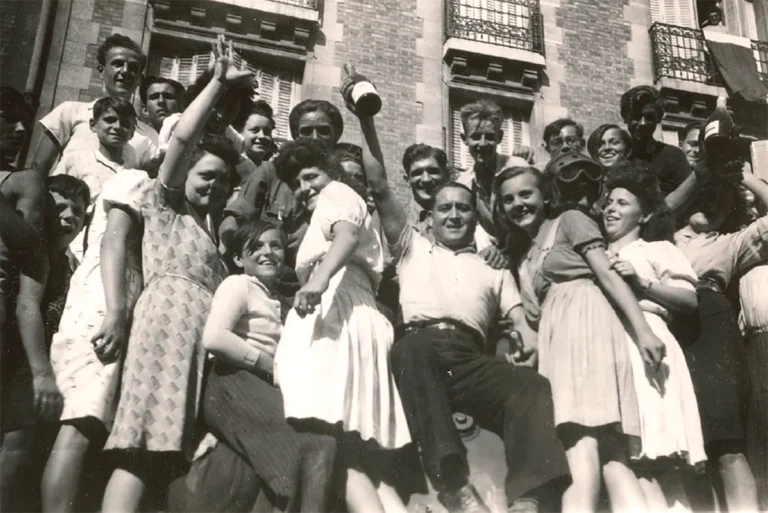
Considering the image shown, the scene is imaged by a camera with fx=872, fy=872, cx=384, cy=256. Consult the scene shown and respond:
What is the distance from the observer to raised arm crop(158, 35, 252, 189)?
4.92m

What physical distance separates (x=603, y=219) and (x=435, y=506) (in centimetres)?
237

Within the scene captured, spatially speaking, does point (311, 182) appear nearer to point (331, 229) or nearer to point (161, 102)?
point (331, 229)

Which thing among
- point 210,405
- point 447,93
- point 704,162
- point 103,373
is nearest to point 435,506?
point 210,405

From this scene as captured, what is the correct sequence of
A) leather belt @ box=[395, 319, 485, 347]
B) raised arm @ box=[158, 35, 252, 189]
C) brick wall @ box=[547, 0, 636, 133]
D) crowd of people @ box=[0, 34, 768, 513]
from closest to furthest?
crowd of people @ box=[0, 34, 768, 513]
raised arm @ box=[158, 35, 252, 189]
leather belt @ box=[395, 319, 485, 347]
brick wall @ box=[547, 0, 636, 133]

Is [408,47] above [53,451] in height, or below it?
above

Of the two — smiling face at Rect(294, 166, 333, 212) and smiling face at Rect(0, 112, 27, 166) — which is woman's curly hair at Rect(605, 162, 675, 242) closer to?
smiling face at Rect(294, 166, 333, 212)

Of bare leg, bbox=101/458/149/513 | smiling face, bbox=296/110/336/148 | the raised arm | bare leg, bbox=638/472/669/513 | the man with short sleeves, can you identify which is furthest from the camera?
the man with short sleeves

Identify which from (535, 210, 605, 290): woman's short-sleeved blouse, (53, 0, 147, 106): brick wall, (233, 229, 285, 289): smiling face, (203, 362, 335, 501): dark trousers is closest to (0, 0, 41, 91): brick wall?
(53, 0, 147, 106): brick wall

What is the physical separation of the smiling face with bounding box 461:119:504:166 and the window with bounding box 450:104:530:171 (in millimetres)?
5103

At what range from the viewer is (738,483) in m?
5.15

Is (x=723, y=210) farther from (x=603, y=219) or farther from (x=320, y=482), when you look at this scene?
(x=320, y=482)

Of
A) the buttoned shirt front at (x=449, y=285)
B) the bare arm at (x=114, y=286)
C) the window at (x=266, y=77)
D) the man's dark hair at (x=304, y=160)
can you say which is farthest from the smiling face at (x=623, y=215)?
the window at (x=266, y=77)

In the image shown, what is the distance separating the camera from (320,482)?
421 cm

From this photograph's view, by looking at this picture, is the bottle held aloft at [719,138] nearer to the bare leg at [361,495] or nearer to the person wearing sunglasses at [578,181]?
the person wearing sunglasses at [578,181]
